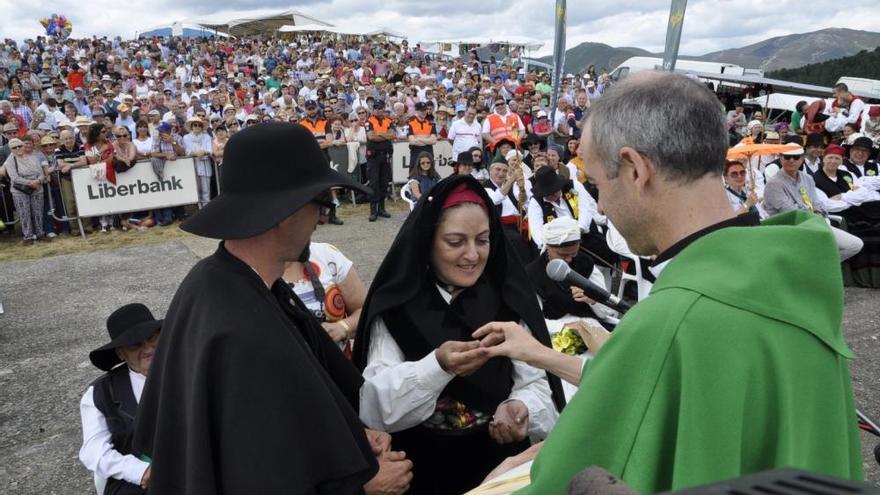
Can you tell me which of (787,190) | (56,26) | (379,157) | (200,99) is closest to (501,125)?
(379,157)

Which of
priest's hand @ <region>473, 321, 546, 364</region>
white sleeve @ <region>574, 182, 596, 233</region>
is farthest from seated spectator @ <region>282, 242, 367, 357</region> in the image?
white sleeve @ <region>574, 182, 596, 233</region>

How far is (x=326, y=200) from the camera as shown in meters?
1.82

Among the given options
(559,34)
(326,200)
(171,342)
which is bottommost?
(171,342)

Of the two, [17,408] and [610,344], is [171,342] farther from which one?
[17,408]

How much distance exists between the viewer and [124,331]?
306 cm

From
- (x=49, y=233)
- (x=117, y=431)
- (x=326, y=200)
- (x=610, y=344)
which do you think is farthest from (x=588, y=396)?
(x=49, y=233)

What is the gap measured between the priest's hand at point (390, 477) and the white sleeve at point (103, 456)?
1.32 meters

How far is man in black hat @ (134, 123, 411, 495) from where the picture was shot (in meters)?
1.50

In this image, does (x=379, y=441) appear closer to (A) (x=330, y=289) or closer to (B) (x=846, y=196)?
(A) (x=330, y=289)

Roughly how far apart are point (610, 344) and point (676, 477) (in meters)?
0.23

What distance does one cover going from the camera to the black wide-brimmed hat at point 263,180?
5.51 feet

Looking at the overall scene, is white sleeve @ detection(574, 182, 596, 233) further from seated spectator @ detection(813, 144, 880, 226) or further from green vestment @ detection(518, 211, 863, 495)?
green vestment @ detection(518, 211, 863, 495)

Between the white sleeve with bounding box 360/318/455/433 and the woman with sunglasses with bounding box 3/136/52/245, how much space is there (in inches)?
380

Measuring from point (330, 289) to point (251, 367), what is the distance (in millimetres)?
1987
